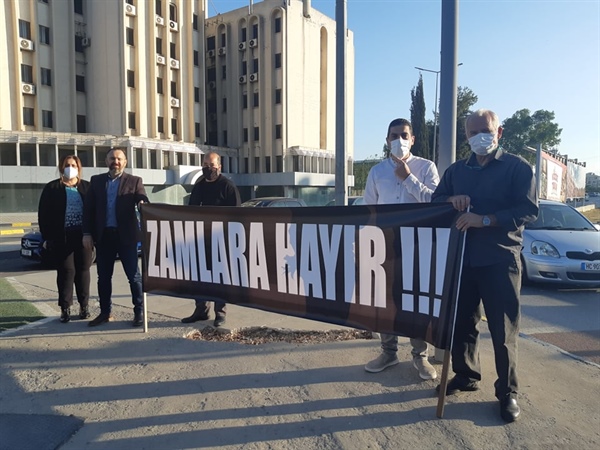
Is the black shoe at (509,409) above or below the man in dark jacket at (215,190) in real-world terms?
below

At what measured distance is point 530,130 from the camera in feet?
295

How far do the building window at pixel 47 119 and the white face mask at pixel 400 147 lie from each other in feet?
114

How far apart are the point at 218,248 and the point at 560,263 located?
567 centimetres

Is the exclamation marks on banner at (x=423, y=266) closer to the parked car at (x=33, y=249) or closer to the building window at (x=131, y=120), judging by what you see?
the parked car at (x=33, y=249)

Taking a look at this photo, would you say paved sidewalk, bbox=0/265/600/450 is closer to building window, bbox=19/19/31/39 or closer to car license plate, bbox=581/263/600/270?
car license plate, bbox=581/263/600/270

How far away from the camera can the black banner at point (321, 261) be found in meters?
3.31

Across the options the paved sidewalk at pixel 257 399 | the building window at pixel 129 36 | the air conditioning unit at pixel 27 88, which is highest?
the building window at pixel 129 36

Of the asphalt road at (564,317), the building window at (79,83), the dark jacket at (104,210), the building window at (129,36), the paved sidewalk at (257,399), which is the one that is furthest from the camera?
the building window at (129,36)

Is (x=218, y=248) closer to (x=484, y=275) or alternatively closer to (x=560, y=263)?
(x=484, y=275)

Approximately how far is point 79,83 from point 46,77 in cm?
262

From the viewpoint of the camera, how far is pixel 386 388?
3525 mm

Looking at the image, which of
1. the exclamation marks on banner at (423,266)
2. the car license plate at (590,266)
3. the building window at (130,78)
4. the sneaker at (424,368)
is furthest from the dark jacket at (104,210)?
the building window at (130,78)

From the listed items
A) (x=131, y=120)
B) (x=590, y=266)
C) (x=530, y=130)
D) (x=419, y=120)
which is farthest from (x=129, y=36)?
(x=530, y=130)

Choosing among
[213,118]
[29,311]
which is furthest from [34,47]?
[29,311]
